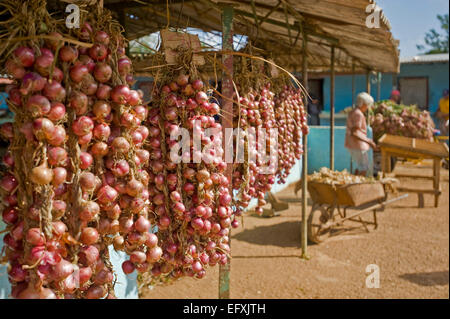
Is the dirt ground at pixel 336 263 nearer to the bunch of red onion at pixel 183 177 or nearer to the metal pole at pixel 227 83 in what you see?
the metal pole at pixel 227 83

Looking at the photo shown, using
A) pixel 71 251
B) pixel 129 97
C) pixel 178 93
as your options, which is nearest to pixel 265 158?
pixel 178 93

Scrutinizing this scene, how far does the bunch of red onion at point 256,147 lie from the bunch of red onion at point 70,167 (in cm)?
105

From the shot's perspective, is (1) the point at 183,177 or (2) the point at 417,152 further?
(2) the point at 417,152

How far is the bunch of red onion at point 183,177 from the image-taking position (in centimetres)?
163

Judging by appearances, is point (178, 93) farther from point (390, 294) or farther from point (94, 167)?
point (390, 294)

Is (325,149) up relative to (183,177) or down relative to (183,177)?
up

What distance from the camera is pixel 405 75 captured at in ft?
49.9

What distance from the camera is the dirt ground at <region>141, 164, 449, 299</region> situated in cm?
409

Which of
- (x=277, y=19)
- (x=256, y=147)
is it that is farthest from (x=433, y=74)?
(x=256, y=147)

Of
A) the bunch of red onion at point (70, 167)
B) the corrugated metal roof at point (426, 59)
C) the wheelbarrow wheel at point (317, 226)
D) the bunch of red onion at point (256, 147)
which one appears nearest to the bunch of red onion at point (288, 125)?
the bunch of red onion at point (256, 147)

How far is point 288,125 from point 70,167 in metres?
2.37

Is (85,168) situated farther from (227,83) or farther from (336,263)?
(336,263)

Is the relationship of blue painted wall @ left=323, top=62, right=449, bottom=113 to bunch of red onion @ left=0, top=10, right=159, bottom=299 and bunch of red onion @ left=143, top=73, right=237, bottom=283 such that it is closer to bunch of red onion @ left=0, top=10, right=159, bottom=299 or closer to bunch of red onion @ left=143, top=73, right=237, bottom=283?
bunch of red onion @ left=143, top=73, right=237, bottom=283

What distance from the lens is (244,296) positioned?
3.99 meters
